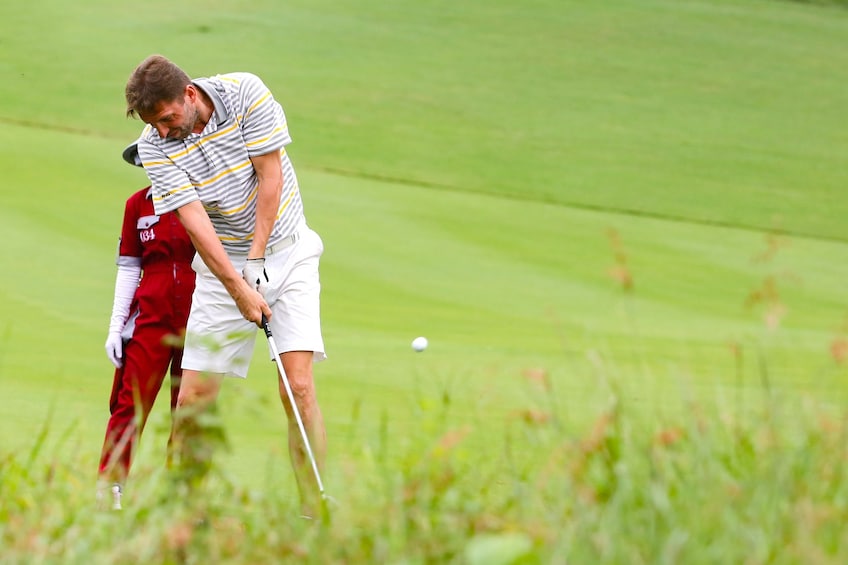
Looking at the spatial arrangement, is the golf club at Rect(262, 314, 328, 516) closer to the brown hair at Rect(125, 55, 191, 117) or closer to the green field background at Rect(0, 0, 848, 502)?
the green field background at Rect(0, 0, 848, 502)

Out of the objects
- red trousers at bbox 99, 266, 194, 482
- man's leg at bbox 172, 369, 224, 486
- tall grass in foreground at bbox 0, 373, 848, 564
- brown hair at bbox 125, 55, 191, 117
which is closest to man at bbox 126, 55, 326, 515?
brown hair at bbox 125, 55, 191, 117

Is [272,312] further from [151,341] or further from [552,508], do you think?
[552,508]

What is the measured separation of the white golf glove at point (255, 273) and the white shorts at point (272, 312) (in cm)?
5

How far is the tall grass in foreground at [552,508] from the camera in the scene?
3.25m

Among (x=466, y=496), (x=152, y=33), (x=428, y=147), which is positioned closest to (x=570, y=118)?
(x=428, y=147)

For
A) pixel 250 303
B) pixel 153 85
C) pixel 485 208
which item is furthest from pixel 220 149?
pixel 485 208

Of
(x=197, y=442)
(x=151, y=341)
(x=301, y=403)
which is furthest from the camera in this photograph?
(x=151, y=341)

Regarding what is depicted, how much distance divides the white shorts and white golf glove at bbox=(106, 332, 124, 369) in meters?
0.33

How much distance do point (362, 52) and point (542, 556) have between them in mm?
21447

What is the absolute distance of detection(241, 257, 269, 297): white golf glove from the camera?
548 centimetres

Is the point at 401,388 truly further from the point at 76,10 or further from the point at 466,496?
the point at 76,10

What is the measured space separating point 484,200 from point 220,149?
10.1m

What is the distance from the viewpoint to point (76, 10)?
2506 cm

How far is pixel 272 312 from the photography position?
18.5 feet
